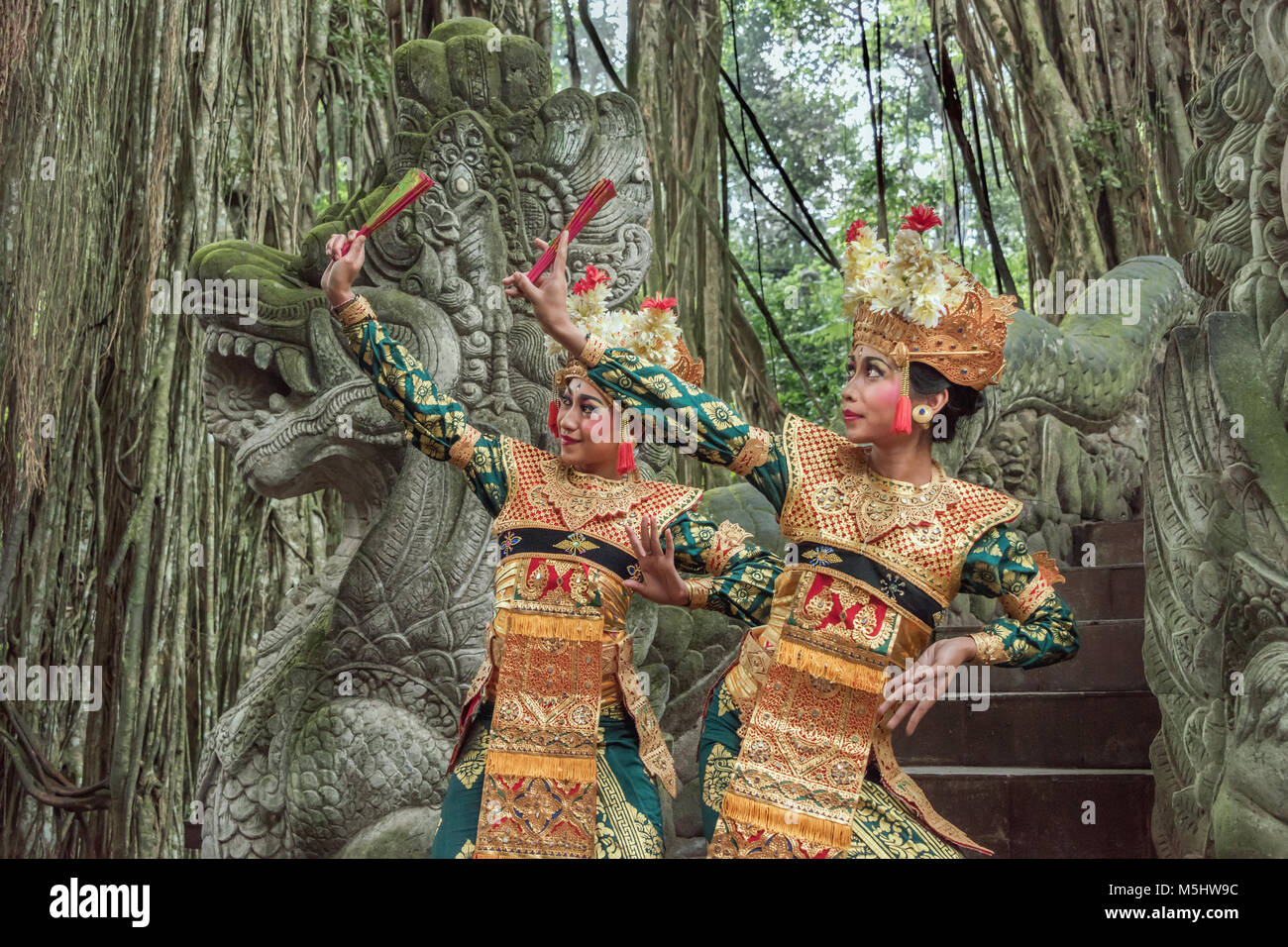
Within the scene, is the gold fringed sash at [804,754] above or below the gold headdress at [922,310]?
below

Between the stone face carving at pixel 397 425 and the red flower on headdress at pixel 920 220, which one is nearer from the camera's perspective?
the red flower on headdress at pixel 920 220

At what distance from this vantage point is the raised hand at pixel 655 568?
9.37 ft

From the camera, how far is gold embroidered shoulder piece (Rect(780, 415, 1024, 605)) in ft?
9.07

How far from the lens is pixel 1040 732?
4.09m

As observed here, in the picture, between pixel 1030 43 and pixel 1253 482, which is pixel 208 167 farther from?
pixel 1030 43

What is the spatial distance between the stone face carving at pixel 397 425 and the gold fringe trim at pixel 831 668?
1055 mm

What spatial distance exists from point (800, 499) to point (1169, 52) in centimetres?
395

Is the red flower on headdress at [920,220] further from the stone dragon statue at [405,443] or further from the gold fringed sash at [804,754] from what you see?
the stone dragon statue at [405,443]

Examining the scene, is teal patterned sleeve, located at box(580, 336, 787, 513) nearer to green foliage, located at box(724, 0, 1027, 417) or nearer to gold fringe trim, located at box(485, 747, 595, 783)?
gold fringe trim, located at box(485, 747, 595, 783)

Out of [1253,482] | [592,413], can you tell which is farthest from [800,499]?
[1253,482]

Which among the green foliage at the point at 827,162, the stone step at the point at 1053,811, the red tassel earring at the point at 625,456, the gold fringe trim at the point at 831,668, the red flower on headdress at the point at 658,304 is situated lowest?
the stone step at the point at 1053,811

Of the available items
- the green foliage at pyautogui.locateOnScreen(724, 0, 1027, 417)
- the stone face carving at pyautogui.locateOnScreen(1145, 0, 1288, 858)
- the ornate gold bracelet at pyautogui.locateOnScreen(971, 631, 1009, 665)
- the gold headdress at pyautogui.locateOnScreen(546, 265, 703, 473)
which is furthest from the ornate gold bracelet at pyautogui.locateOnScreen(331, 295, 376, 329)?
the green foliage at pyautogui.locateOnScreen(724, 0, 1027, 417)

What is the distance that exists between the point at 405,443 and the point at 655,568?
3.36 ft

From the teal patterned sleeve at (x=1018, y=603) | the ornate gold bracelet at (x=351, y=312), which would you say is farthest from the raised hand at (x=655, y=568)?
the ornate gold bracelet at (x=351, y=312)
